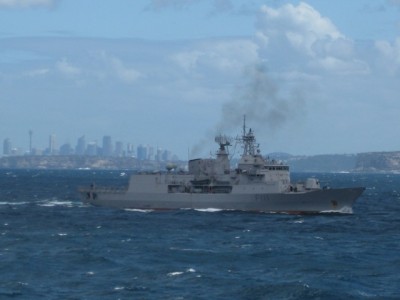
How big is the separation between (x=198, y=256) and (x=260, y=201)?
35.1m

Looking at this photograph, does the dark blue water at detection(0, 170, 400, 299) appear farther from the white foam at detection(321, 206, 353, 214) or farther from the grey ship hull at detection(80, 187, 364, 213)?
the white foam at detection(321, 206, 353, 214)

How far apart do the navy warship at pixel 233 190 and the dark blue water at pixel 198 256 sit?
247 centimetres

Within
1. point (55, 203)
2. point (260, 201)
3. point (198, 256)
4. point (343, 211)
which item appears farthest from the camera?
point (55, 203)

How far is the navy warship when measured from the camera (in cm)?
9069

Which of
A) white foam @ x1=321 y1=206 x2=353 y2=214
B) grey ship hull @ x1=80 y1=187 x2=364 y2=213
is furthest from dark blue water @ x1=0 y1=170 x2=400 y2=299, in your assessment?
white foam @ x1=321 y1=206 x2=353 y2=214

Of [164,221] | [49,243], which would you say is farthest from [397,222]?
[49,243]

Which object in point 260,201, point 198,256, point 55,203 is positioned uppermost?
point 260,201

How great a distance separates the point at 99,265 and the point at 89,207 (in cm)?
4873

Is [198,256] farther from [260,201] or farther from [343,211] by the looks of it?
[343,211]

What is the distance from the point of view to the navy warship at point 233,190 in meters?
90.7

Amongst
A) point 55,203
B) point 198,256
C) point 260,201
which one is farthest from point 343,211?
point 198,256

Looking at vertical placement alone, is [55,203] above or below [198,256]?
above

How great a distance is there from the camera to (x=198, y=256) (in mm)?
56688

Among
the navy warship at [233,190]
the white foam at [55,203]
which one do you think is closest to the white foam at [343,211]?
the navy warship at [233,190]
